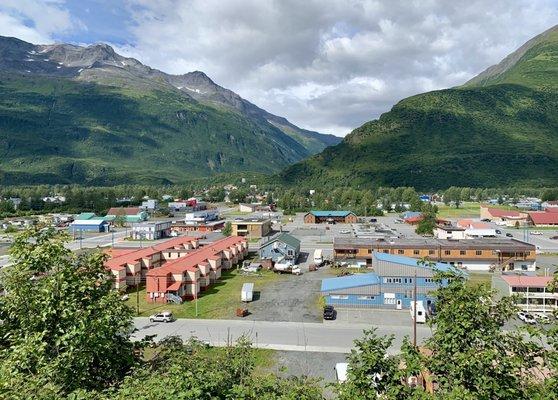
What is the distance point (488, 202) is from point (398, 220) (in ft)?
255

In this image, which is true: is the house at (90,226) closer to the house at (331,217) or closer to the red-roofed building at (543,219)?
the house at (331,217)

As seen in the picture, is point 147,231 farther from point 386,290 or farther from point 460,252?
point 460,252

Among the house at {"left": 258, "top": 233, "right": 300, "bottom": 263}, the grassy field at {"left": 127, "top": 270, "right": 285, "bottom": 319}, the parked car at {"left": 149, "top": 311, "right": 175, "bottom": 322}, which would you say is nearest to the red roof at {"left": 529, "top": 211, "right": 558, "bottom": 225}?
the house at {"left": 258, "top": 233, "right": 300, "bottom": 263}

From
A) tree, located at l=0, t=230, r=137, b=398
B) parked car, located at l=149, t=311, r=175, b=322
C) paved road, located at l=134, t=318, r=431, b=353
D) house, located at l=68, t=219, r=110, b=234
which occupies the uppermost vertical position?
tree, located at l=0, t=230, r=137, b=398

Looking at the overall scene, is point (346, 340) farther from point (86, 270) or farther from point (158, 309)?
point (86, 270)

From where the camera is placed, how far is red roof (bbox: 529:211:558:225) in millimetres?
103387

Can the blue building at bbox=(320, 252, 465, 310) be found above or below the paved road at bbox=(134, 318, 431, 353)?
above

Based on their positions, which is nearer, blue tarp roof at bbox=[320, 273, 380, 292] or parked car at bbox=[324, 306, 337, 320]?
parked car at bbox=[324, 306, 337, 320]

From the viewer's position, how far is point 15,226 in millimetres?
104062

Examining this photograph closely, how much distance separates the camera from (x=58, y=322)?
34.3 ft

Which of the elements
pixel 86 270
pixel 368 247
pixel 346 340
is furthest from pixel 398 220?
pixel 86 270

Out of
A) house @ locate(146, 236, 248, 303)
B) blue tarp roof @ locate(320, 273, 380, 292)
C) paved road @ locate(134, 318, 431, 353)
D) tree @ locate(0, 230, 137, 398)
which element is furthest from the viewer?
house @ locate(146, 236, 248, 303)

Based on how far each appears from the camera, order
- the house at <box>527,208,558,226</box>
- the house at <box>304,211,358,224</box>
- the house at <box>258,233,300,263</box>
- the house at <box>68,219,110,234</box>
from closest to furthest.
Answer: the house at <box>258,233,300,263</box> → the house at <box>68,219,110,234</box> → the house at <box>527,208,558,226</box> → the house at <box>304,211,358,224</box>

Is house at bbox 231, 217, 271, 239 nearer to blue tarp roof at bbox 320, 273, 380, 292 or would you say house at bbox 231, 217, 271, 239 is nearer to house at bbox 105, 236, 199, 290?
house at bbox 105, 236, 199, 290
